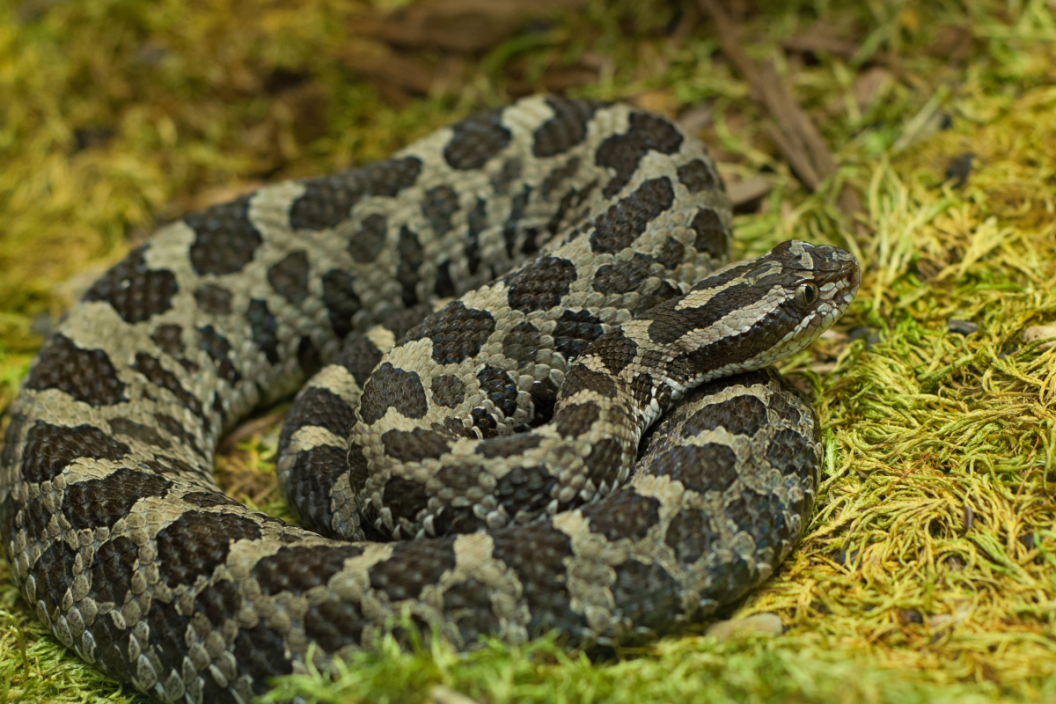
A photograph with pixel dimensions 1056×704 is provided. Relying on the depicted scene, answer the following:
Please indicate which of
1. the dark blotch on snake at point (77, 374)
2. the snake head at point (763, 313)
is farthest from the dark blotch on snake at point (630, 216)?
the dark blotch on snake at point (77, 374)

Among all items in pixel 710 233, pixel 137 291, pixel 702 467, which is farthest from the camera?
pixel 137 291

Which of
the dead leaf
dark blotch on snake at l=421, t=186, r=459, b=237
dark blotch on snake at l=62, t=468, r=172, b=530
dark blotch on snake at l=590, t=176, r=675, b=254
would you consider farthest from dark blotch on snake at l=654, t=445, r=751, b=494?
the dead leaf

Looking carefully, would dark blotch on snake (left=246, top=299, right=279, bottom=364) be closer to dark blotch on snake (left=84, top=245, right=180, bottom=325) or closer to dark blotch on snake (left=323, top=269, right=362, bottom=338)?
dark blotch on snake (left=323, top=269, right=362, bottom=338)

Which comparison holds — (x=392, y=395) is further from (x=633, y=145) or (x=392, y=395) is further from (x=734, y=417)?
(x=633, y=145)

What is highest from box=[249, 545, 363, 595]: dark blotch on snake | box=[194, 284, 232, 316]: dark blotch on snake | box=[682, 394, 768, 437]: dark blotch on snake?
box=[194, 284, 232, 316]: dark blotch on snake

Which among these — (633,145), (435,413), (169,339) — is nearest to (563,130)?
(633,145)
